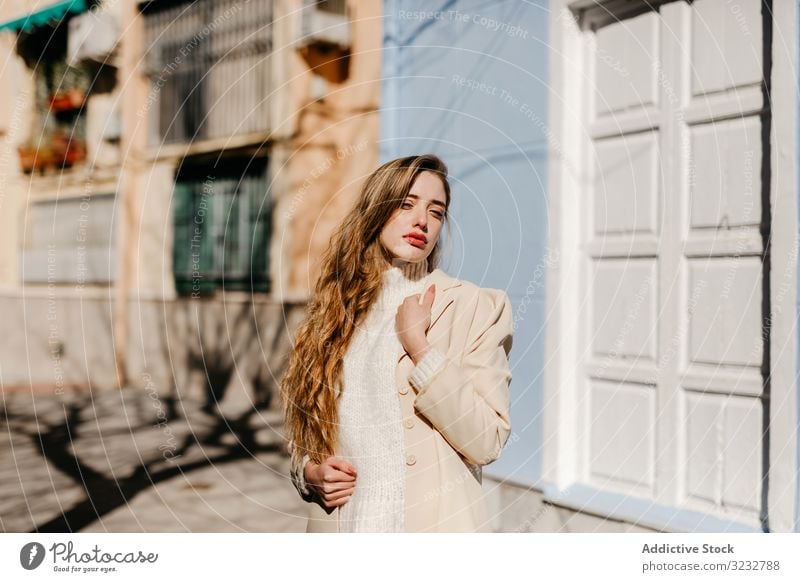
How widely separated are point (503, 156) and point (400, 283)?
5.41ft

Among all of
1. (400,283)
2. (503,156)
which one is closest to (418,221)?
(400,283)

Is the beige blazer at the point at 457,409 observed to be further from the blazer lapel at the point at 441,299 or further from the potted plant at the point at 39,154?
the potted plant at the point at 39,154

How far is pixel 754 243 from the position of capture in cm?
281

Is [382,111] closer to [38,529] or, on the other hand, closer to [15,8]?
[38,529]

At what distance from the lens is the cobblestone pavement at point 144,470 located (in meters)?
3.64

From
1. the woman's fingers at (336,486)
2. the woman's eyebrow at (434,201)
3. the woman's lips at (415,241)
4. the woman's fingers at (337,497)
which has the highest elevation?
the woman's eyebrow at (434,201)

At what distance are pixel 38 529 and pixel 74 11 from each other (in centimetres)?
578

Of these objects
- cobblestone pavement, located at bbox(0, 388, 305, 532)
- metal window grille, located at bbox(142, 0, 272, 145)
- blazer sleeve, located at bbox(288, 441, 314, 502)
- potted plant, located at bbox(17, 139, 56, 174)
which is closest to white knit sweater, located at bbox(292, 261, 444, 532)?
blazer sleeve, located at bbox(288, 441, 314, 502)

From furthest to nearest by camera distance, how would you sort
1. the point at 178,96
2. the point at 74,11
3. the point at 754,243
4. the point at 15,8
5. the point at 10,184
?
the point at 10,184 < the point at 74,11 < the point at 178,96 < the point at 15,8 < the point at 754,243

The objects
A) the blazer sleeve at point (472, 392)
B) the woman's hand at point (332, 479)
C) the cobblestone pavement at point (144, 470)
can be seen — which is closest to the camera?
the blazer sleeve at point (472, 392)

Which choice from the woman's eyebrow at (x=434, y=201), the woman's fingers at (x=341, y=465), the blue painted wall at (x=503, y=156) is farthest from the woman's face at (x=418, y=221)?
the blue painted wall at (x=503, y=156)

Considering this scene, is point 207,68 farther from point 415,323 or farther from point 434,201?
point 415,323

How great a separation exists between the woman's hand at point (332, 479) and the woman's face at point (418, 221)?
54 cm
